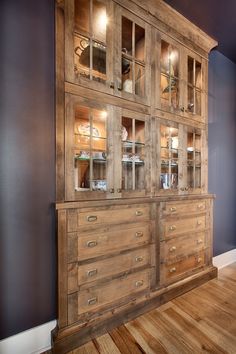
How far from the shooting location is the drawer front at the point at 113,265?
1.43 meters

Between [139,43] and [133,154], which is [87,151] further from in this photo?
[139,43]

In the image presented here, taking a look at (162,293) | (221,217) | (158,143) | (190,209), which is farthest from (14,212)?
(221,217)

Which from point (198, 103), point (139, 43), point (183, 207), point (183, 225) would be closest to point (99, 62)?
point (139, 43)

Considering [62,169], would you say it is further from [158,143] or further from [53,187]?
[158,143]

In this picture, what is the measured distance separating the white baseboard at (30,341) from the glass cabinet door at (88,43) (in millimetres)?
1781

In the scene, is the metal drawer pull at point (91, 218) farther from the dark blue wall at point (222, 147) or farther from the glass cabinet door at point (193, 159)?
the dark blue wall at point (222, 147)

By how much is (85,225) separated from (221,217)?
216cm

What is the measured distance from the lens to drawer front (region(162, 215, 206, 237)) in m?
1.93

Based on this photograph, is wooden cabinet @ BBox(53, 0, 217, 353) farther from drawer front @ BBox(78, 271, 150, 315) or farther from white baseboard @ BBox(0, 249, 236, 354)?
white baseboard @ BBox(0, 249, 236, 354)

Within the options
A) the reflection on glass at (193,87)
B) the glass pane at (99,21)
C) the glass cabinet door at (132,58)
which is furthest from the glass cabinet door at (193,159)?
the glass pane at (99,21)

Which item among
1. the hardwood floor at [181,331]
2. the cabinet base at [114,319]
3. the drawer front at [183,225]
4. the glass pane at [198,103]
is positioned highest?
the glass pane at [198,103]

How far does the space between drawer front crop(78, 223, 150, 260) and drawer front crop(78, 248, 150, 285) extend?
7 centimetres

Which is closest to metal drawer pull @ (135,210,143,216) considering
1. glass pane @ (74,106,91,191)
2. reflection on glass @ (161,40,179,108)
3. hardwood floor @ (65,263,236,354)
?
glass pane @ (74,106,91,191)

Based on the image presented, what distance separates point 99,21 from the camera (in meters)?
1.54
